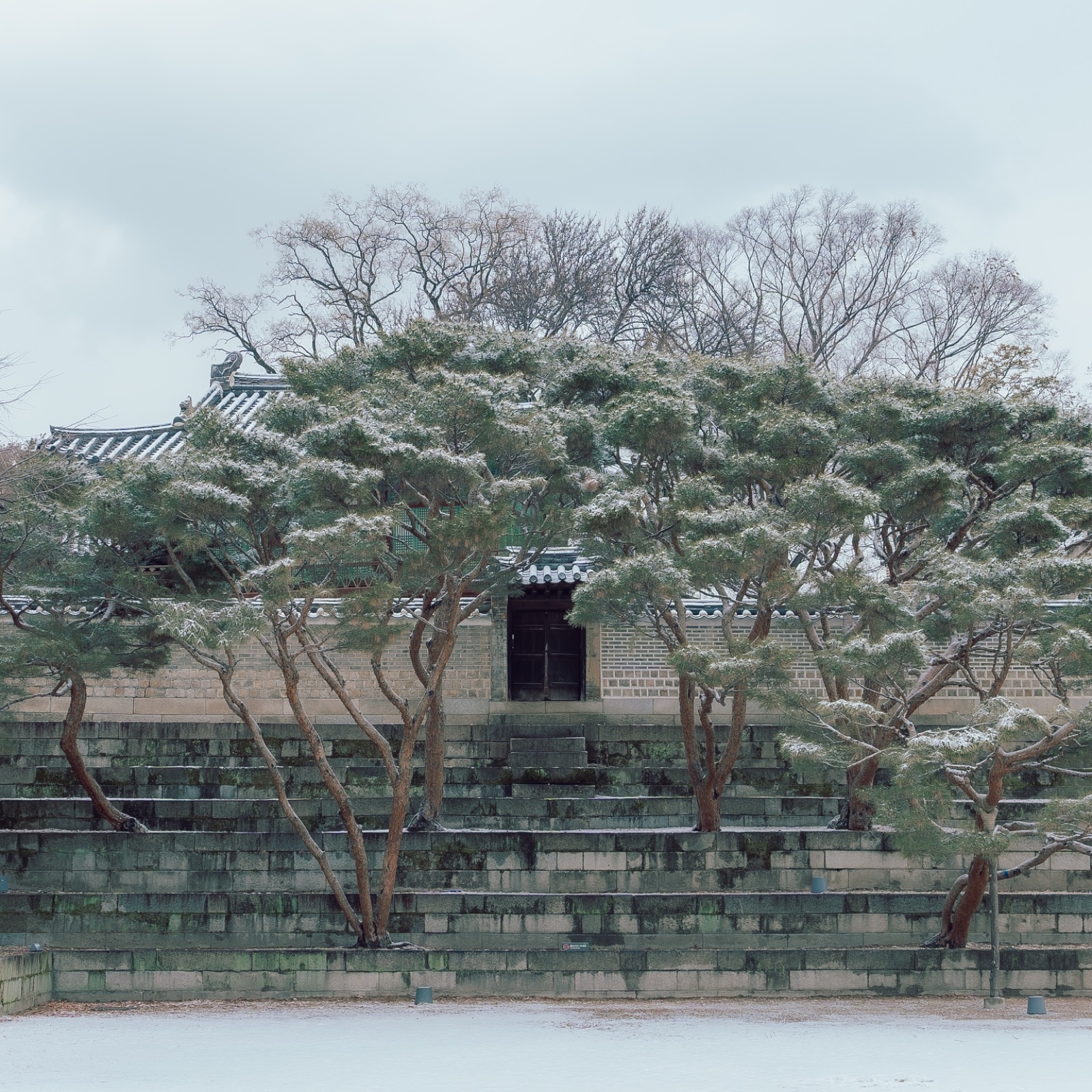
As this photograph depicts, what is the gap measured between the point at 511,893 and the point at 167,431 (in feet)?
44.9

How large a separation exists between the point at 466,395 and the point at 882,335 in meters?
18.2

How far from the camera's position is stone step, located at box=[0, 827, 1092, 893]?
1670cm

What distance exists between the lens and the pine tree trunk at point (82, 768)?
57.1 feet

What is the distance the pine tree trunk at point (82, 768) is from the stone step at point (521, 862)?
0.48m

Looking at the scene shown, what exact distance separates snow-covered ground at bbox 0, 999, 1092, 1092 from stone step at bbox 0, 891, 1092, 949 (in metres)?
1.33

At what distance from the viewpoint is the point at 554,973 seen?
14828 mm

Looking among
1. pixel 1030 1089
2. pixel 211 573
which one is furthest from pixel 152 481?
pixel 1030 1089

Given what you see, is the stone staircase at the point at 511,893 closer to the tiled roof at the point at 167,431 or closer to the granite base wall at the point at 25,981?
the granite base wall at the point at 25,981

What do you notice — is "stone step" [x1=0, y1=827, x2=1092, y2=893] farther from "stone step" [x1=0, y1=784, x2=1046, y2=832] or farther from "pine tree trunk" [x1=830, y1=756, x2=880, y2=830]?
"stone step" [x1=0, y1=784, x2=1046, y2=832]

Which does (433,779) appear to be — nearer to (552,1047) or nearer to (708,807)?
(708,807)

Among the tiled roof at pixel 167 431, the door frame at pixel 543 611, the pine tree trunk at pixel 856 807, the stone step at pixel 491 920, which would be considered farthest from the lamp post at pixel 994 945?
the tiled roof at pixel 167 431

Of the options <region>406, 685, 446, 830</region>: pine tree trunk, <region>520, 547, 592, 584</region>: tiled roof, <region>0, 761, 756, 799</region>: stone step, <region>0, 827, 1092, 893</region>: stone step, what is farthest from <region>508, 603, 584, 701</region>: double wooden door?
<region>0, 827, 1092, 893</region>: stone step

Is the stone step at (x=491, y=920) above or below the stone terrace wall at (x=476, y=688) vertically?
below

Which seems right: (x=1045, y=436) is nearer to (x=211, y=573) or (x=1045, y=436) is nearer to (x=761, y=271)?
(x=211, y=573)
